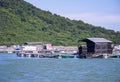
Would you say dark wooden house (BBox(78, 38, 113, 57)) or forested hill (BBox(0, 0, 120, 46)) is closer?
dark wooden house (BBox(78, 38, 113, 57))

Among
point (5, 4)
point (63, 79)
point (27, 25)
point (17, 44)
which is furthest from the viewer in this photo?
point (5, 4)

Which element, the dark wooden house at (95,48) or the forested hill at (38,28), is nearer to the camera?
the dark wooden house at (95,48)

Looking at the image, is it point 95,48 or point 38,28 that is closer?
point 95,48

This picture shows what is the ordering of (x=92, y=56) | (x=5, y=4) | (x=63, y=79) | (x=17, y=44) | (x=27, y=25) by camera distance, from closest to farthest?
(x=63, y=79), (x=92, y=56), (x=17, y=44), (x=27, y=25), (x=5, y=4)

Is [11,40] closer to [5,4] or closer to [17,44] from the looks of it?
[17,44]

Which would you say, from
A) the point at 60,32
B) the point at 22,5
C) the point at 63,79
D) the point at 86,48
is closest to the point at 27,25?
the point at 60,32

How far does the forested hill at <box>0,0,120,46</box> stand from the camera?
127400 millimetres

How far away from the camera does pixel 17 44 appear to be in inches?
4897

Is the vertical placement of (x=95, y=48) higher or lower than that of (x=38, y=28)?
lower

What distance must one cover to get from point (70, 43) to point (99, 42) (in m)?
54.8

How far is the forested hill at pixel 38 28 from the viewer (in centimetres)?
12740

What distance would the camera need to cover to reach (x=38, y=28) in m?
134

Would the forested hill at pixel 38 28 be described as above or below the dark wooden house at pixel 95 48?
above

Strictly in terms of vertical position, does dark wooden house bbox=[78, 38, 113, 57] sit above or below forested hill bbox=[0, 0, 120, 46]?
below
